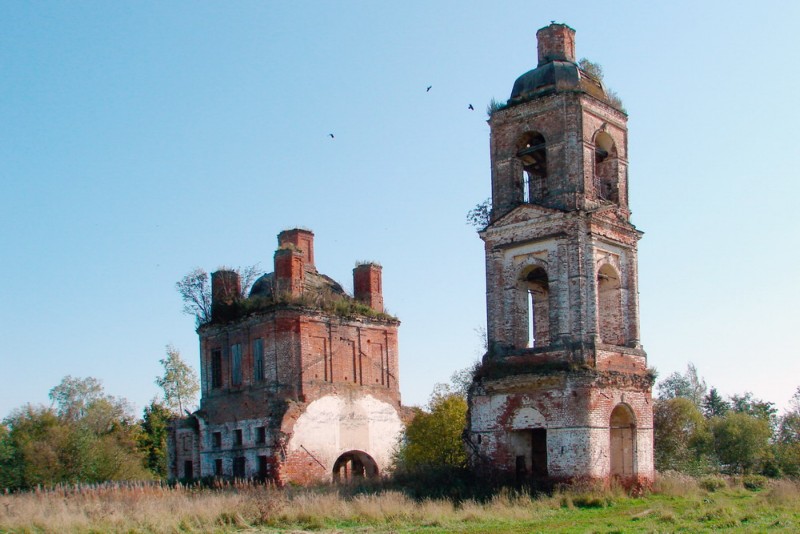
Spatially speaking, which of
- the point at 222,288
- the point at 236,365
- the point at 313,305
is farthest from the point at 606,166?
the point at 222,288

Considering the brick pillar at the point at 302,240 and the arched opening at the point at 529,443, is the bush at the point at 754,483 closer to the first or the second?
the arched opening at the point at 529,443

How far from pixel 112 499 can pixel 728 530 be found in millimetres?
12687

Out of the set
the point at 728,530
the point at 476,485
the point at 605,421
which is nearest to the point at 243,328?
the point at 476,485

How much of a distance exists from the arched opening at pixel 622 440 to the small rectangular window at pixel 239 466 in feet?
38.3

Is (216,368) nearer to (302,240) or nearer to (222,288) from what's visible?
(222,288)

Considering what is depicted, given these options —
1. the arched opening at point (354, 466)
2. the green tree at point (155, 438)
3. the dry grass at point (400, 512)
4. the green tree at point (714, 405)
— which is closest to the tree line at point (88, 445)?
the green tree at point (155, 438)

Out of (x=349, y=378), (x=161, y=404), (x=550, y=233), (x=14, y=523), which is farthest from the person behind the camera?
(x=161, y=404)

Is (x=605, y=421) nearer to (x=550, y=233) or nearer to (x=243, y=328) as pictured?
(x=550, y=233)

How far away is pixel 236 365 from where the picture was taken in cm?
2848

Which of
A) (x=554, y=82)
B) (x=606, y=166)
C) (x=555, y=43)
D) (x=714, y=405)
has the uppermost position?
(x=555, y=43)

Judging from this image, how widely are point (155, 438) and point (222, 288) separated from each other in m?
17.4

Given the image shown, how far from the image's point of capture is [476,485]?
19422 mm

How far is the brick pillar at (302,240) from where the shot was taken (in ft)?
101

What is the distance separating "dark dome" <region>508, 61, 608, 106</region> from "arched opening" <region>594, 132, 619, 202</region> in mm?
1057
